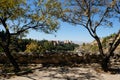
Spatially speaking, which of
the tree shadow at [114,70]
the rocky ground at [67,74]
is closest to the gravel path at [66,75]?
the rocky ground at [67,74]

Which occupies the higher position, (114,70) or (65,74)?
(65,74)

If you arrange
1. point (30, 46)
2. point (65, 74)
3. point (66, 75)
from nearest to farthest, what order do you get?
point (66, 75) → point (65, 74) → point (30, 46)

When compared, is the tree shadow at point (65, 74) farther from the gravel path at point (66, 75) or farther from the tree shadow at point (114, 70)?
the tree shadow at point (114, 70)

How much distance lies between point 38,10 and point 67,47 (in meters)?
150

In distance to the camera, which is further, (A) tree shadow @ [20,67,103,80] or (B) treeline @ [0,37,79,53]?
(B) treeline @ [0,37,79,53]

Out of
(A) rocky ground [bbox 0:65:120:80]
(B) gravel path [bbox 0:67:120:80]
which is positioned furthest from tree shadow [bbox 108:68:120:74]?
(B) gravel path [bbox 0:67:120:80]

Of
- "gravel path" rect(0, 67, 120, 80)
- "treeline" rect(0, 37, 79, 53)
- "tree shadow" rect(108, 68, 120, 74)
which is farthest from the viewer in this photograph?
"treeline" rect(0, 37, 79, 53)

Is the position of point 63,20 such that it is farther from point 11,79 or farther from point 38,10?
point 11,79

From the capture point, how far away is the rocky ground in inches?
558

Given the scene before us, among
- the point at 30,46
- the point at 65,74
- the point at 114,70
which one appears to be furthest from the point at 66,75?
the point at 30,46

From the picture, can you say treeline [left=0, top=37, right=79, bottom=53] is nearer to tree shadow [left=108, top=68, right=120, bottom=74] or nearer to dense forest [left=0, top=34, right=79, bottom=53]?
dense forest [left=0, top=34, right=79, bottom=53]

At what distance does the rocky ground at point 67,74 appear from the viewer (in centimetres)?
1418

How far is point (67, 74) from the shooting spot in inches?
592

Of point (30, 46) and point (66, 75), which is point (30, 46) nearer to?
point (30, 46)
